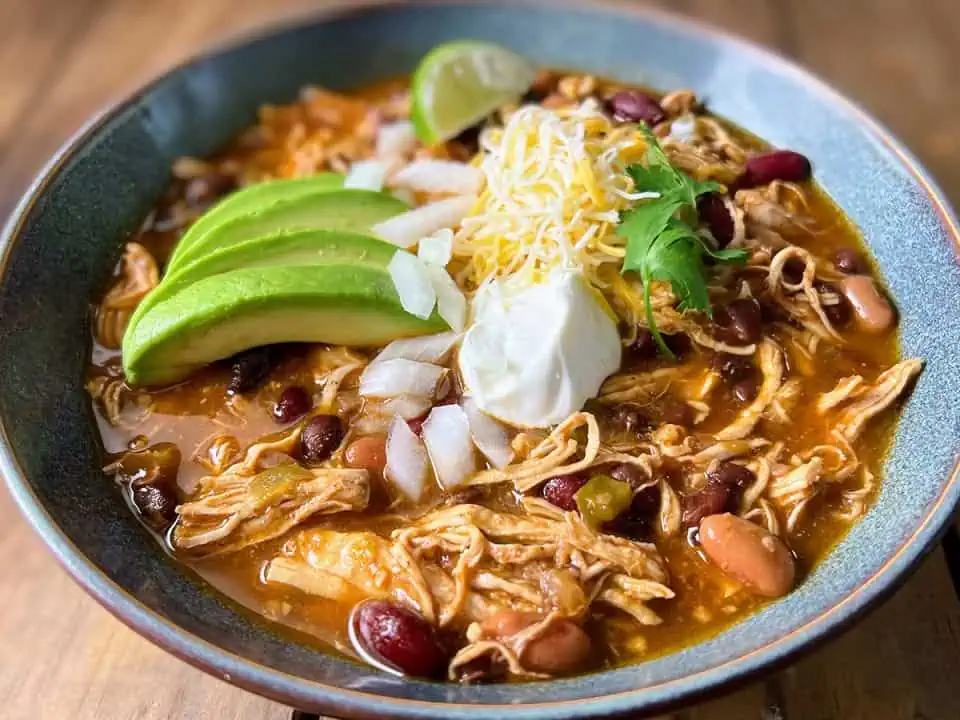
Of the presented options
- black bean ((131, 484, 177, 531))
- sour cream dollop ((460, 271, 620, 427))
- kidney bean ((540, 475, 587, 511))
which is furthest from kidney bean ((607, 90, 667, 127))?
black bean ((131, 484, 177, 531))

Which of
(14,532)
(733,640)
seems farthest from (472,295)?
(14,532)

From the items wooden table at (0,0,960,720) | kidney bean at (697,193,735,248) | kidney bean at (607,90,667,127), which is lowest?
wooden table at (0,0,960,720)

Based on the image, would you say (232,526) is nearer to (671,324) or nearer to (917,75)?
(671,324)

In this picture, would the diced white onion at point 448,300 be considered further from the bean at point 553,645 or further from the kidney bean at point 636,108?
the kidney bean at point 636,108

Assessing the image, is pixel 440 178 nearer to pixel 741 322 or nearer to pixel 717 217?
pixel 717 217

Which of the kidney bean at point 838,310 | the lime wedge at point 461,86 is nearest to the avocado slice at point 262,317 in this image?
the lime wedge at point 461,86

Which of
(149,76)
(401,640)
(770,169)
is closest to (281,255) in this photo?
(401,640)

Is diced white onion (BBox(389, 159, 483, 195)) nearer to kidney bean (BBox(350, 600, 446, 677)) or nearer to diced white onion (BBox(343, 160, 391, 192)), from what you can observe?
diced white onion (BBox(343, 160, 391, 192))
